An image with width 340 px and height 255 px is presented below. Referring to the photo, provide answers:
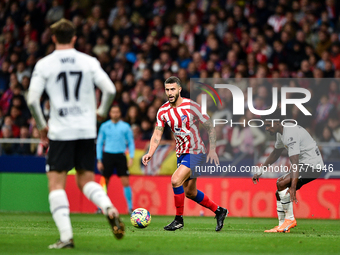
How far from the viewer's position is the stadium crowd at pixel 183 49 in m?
13.3

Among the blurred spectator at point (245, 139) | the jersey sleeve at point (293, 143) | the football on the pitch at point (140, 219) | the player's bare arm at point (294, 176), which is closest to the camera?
the player's bare arm at point (294, 176)

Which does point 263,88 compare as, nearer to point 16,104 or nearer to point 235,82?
point 235,82

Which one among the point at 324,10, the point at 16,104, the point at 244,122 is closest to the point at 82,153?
the point at 244,122

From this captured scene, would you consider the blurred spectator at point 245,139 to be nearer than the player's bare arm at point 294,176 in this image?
No

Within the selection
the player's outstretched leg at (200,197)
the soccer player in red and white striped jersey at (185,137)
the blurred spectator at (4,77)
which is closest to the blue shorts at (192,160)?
the soccer player in red and white striped jersey at (185,137)

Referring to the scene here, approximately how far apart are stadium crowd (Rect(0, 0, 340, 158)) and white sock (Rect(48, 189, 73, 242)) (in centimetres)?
765

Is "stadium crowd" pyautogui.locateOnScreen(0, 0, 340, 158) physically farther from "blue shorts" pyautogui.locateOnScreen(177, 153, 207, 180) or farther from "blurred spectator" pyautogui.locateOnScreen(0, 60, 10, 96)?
"blue shorts" pyautogui.locateOnScreen(177, 153, 207, 180)

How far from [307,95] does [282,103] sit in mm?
651

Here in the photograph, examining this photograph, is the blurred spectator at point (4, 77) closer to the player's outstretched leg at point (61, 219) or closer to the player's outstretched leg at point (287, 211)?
the player's outstretched leg at point (287, 211)

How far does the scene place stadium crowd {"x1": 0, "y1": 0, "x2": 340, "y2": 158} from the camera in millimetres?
13305

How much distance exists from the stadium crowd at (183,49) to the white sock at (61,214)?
25.1 feet

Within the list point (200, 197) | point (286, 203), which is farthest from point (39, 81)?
point (286, 203)

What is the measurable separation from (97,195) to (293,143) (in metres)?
3.99

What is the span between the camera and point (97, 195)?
224 inches
